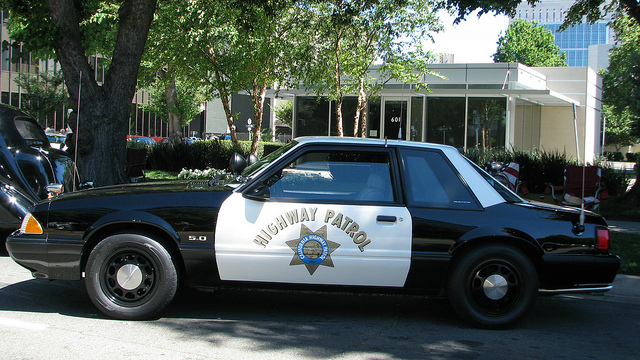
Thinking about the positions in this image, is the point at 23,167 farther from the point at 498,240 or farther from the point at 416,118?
the point at 416,118

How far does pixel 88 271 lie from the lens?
486 cm

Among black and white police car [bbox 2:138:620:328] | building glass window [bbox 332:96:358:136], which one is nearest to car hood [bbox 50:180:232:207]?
black and white police car [bbox 2:138:620:328]

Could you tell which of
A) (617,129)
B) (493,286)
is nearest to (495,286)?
(493,286)

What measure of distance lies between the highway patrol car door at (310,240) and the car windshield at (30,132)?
16.7ft

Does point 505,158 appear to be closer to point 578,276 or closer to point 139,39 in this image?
point 139,39

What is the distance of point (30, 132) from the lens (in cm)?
873

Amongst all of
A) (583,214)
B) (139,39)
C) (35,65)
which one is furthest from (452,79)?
(35,65)

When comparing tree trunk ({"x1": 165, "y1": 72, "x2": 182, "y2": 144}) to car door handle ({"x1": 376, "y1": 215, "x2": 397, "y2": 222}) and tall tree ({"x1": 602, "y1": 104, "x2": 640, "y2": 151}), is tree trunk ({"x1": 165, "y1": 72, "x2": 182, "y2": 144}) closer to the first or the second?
car door handle ({"x1": 376, "y1": 215, "x2": 397, "y2": 222})

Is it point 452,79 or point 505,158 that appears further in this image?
point 452,79

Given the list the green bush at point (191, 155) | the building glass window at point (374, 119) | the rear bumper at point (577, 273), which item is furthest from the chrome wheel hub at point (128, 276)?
the building glass window at point (374, 119)

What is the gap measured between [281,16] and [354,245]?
1376cm

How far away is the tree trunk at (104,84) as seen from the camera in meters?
10.4

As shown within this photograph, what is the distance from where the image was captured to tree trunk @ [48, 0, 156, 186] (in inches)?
408

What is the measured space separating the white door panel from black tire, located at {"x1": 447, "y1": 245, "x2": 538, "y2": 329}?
547 mm
